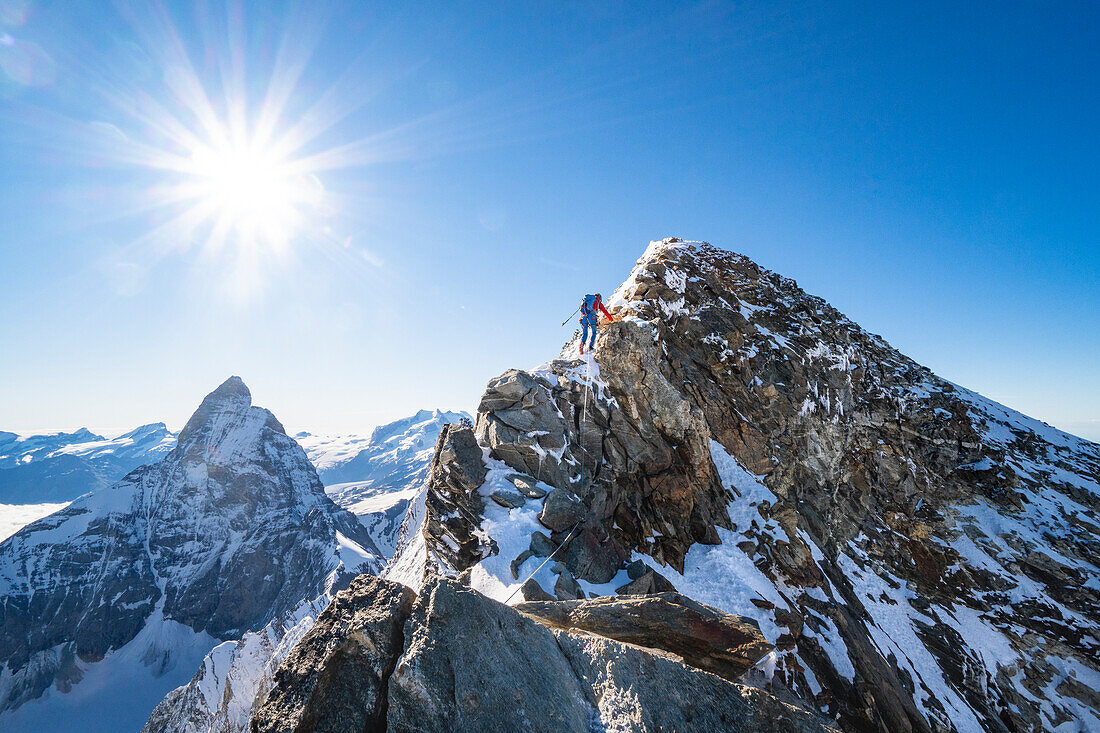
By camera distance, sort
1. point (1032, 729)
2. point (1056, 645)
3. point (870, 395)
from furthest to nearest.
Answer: point (870, 395)
point (1056, 645)
point (1032, 729)

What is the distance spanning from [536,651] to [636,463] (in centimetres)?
1491

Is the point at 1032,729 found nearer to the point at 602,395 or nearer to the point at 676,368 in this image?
the point at 676,368

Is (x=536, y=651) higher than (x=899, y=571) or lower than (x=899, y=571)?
higher

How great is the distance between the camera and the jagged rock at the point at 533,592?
1206 centimetres

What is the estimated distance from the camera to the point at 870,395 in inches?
→ 1336

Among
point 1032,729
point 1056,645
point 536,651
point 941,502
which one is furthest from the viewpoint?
point 941,502

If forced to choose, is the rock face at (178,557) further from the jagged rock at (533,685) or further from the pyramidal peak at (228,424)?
the jagged rock at (533,685)

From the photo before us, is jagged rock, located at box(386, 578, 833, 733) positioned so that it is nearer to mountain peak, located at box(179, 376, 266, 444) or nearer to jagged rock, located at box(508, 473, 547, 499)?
jagged rock, located at box(508, 473, 547, 499)

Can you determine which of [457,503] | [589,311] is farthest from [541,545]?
[589,311]

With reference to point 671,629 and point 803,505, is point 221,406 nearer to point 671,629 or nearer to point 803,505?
point 803,505

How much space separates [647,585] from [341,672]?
41.7 feet

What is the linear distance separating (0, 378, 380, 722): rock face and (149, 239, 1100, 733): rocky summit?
123m

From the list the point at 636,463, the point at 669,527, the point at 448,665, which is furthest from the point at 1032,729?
the point at 448,665

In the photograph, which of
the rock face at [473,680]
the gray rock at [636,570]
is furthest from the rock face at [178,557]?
the rock face at [473,680]
